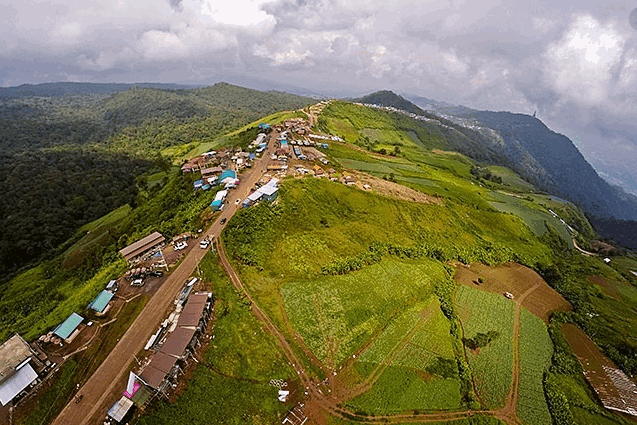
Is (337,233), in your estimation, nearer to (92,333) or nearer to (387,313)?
(387,313)

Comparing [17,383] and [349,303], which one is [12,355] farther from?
[349,303]

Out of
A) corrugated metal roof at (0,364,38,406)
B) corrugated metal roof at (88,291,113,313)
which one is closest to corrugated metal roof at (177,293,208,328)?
corrugated metal roof at (88,291,113,313)

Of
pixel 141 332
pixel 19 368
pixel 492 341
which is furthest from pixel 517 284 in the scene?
pixel 19 368

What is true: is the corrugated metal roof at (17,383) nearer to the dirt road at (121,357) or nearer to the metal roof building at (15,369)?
the metal roof building at (15,369)

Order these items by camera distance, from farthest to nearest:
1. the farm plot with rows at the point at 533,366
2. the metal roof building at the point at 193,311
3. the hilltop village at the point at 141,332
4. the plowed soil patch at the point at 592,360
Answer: the plowed soil patch at the point at 592,360
the farm plot with rows at the point at 533,366
the metal roof building at the point at 193,311
the hilltop village at the point at 141,332

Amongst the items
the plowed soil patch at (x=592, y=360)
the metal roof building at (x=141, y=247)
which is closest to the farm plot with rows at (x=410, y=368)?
the plowed soil patch at (x=592, y=360)
